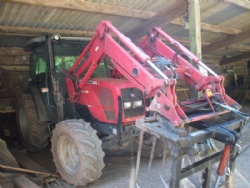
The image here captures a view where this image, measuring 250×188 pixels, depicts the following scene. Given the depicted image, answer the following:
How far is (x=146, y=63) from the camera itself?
9.49ft

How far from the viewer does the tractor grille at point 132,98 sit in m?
3.59

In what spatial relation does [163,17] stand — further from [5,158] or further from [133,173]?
[5,158]

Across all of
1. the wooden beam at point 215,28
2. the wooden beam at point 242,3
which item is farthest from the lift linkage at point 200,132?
the wooden beam at point 215,28

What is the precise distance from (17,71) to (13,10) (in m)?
2.63

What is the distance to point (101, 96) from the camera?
12.2 ft

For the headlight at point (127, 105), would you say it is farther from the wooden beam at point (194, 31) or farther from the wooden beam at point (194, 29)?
the wooden beam at point (194, 29)

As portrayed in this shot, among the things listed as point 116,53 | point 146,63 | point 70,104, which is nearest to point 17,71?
point 70,104

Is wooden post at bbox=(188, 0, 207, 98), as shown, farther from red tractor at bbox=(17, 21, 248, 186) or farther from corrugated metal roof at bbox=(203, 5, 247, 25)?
corrugated metal roof at bbox=(203, 5, 247, 25)

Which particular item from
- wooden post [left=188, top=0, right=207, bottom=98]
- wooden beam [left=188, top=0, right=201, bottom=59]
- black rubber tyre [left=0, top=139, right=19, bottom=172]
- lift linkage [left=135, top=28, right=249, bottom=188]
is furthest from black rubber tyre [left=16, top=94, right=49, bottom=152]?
wooden beam [left=188, top=0, right=201, bottom=59]

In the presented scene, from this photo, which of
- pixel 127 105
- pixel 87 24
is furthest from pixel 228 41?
pixel 127 105

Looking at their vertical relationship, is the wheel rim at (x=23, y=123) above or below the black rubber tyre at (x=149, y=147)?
above

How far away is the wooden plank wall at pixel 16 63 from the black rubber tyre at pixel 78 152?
11.6ft

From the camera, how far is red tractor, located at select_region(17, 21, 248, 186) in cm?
284

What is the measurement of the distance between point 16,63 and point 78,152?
424cm
